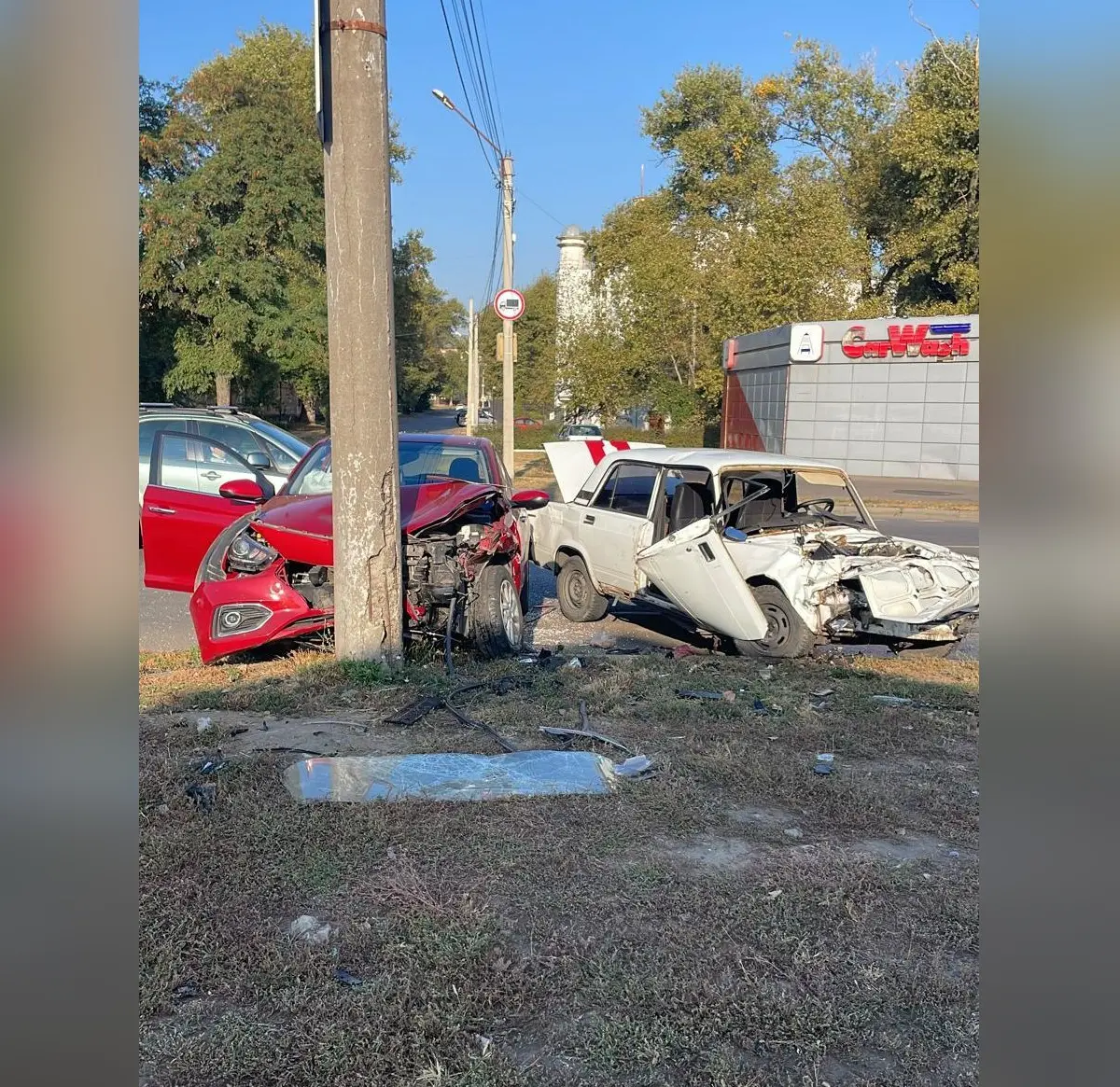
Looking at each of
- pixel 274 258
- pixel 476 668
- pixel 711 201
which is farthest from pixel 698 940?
pixel 711 201

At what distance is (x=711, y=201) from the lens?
156 feet

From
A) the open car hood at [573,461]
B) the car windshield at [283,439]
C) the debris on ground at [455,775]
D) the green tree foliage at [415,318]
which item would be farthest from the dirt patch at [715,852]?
the green tree foliage at [415,318]

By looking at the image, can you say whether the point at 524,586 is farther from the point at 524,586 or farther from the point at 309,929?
the point at 309,929

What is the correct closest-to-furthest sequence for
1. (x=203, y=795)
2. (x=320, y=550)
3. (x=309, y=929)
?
(x=309, y=929) < (x=203, y=795) < (x=320, y=550)

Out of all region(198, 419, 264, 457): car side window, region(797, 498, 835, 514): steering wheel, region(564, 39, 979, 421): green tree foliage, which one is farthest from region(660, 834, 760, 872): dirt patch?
region(564, 39, 979, 421): green tree foliage

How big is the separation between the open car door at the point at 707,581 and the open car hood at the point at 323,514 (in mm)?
1331

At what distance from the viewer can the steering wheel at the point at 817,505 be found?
8.58m

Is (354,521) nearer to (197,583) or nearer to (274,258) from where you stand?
(197,583)

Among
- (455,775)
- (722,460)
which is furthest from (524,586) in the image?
(455,775)

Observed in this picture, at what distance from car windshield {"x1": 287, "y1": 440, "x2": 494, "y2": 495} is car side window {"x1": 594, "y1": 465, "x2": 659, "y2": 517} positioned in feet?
3.74

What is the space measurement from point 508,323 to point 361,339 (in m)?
13.5

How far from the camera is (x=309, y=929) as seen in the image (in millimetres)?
3080
